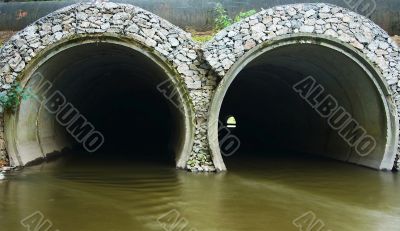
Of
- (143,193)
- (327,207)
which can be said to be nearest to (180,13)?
(143,193)

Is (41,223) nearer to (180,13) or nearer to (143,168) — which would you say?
(143,168)

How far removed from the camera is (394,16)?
1456cm

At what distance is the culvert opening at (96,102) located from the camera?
10094 millimetres

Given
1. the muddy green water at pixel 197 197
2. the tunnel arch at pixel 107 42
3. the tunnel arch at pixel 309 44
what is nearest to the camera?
the muddy green water at pixel 197 197

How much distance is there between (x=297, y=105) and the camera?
46.2 feet

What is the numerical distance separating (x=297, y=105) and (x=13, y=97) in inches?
332

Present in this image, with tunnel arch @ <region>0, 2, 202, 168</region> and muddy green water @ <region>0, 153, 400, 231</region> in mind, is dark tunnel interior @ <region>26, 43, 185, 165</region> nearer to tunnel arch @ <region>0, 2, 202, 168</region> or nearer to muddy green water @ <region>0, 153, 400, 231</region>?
tunnel arch @ <region>0, 2, 202, 168</region>

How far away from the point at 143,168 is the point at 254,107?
7.95 metres

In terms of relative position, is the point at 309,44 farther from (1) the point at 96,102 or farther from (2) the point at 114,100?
(2) the point at 114,100

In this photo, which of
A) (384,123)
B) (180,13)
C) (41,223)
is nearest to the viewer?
(41,223)

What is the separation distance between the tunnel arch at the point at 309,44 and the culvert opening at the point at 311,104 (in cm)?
4

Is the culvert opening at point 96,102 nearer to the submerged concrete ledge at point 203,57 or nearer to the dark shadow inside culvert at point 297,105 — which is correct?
the submerged concrete ledge at point 203,57

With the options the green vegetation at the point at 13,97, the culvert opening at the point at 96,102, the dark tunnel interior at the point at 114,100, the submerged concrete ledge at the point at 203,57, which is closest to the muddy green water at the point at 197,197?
the submerged concrete ledge at the point at 203,57

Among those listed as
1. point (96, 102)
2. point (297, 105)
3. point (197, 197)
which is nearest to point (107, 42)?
point (197, 197)
